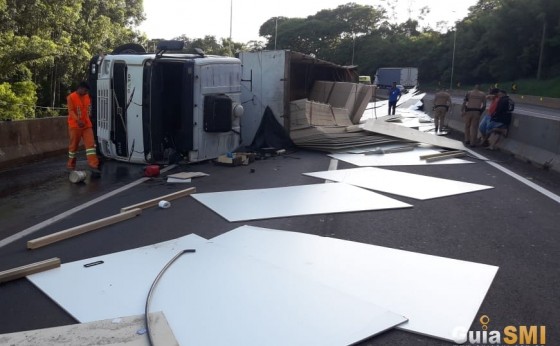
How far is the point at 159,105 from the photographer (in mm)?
9391

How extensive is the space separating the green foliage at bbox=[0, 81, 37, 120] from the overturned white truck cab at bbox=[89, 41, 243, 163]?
34.1 ft

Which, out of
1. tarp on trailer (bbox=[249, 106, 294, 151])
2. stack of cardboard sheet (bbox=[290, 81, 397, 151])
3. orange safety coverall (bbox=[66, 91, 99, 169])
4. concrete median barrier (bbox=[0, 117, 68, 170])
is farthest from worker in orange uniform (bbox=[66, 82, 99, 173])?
stack of cardboard sheet (bbox=[290, 81, 397, 151])

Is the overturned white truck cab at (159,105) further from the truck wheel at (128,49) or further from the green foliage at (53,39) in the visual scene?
the green foliage at (53,39)

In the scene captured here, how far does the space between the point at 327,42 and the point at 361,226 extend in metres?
82.6

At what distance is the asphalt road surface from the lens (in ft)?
12.4

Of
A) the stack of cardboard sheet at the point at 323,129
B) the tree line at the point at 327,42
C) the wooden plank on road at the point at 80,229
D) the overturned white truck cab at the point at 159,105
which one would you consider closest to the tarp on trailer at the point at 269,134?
the stack of cardboard sheet at the point at 323,129

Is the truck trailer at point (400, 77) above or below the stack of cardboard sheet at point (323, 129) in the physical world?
above

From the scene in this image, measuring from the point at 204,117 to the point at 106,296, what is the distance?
6404 mm

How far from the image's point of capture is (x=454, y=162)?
35.4ft

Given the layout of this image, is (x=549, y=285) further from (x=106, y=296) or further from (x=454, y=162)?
(x=454, y=162)

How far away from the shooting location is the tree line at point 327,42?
1973 centimetres

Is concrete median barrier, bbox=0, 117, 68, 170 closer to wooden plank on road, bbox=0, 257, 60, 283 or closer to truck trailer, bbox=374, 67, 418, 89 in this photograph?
wooden plank on road, bbox=0, 257, 60, 283

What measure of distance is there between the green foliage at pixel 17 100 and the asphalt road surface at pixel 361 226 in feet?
34.1

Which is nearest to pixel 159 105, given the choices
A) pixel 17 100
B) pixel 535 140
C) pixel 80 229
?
pixel 80 229
